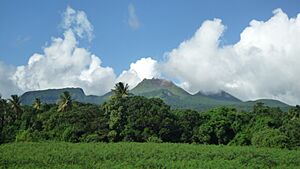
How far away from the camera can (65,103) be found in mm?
63375

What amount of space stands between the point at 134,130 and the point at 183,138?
264 inches

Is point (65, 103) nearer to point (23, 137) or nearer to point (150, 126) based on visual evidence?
point (23, 137)

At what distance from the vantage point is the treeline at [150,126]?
54406mm

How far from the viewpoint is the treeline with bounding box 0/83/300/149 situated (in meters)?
54.4

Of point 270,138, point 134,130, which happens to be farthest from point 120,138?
point 270,138

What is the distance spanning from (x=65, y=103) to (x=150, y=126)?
15016 mm

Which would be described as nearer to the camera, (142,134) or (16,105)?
(142,134)

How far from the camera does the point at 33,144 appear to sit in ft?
161

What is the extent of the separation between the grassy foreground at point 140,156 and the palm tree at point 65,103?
15433 mm

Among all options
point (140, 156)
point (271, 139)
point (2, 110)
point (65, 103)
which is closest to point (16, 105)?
point (2, 110)

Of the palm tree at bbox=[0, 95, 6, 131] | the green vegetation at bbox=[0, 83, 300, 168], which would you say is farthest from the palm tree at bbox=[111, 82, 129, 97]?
the palm tree at bbox=[0, 95, 6, 131]

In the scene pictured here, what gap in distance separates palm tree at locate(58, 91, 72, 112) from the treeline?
2321 millimetres

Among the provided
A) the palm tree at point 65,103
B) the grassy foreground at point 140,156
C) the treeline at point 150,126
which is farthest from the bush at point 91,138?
the palm tree at point 65,103

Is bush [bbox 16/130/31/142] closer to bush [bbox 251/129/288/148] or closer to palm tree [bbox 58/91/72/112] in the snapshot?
palm tree [bbox 58/91/72/112]
